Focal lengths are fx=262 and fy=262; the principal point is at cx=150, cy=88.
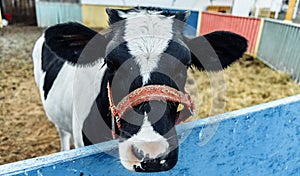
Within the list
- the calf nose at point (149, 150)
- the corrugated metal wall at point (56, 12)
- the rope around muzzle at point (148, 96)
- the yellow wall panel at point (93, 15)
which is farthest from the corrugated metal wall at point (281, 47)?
the corrugated metal wall at point (56, 12)

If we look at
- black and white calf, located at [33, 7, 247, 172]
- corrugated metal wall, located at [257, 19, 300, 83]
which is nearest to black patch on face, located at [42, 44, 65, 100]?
black and white calf, located at [33, 7, 247, 172]

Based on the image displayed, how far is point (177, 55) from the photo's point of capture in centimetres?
98

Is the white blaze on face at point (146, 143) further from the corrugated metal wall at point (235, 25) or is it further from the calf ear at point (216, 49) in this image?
the corrugated metal wall at point (235, 25)

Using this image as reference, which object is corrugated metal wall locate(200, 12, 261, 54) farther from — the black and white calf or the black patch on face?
the black and white calf

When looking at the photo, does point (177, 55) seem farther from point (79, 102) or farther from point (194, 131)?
point (79, 102)

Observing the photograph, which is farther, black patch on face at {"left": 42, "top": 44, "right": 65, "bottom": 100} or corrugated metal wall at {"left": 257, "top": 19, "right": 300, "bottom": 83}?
corrugated metal wall at {"left": 257, "top": 19, "right": 300, "bottom": 83}

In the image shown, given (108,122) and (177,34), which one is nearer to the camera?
(177,34)

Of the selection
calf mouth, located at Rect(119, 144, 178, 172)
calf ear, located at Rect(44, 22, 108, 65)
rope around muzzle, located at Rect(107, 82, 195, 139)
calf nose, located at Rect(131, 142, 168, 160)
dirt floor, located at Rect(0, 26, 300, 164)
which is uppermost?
calf ear, located at Rect(44, 22, 108, 65)

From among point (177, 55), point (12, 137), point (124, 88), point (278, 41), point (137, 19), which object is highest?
point (137, 19)

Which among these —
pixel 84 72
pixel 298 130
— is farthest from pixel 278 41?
pixel 84 72

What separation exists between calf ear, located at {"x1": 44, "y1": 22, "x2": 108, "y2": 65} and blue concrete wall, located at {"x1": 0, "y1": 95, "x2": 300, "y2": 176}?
52 cm

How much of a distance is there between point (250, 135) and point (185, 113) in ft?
1.26

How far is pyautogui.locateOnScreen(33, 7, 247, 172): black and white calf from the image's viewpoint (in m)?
0.83

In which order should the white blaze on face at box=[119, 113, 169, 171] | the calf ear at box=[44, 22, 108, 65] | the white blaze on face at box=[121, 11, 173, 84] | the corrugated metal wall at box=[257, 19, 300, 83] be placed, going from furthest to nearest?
the corrugated metal wall at box=[257, 19, 300, 83] < the calf ear at box=[44, 22, 108, 65] < the white blaze on face at box=[121, 11, 173, 84] < the white blaze on face at box=[119, 113, 169, 171]
